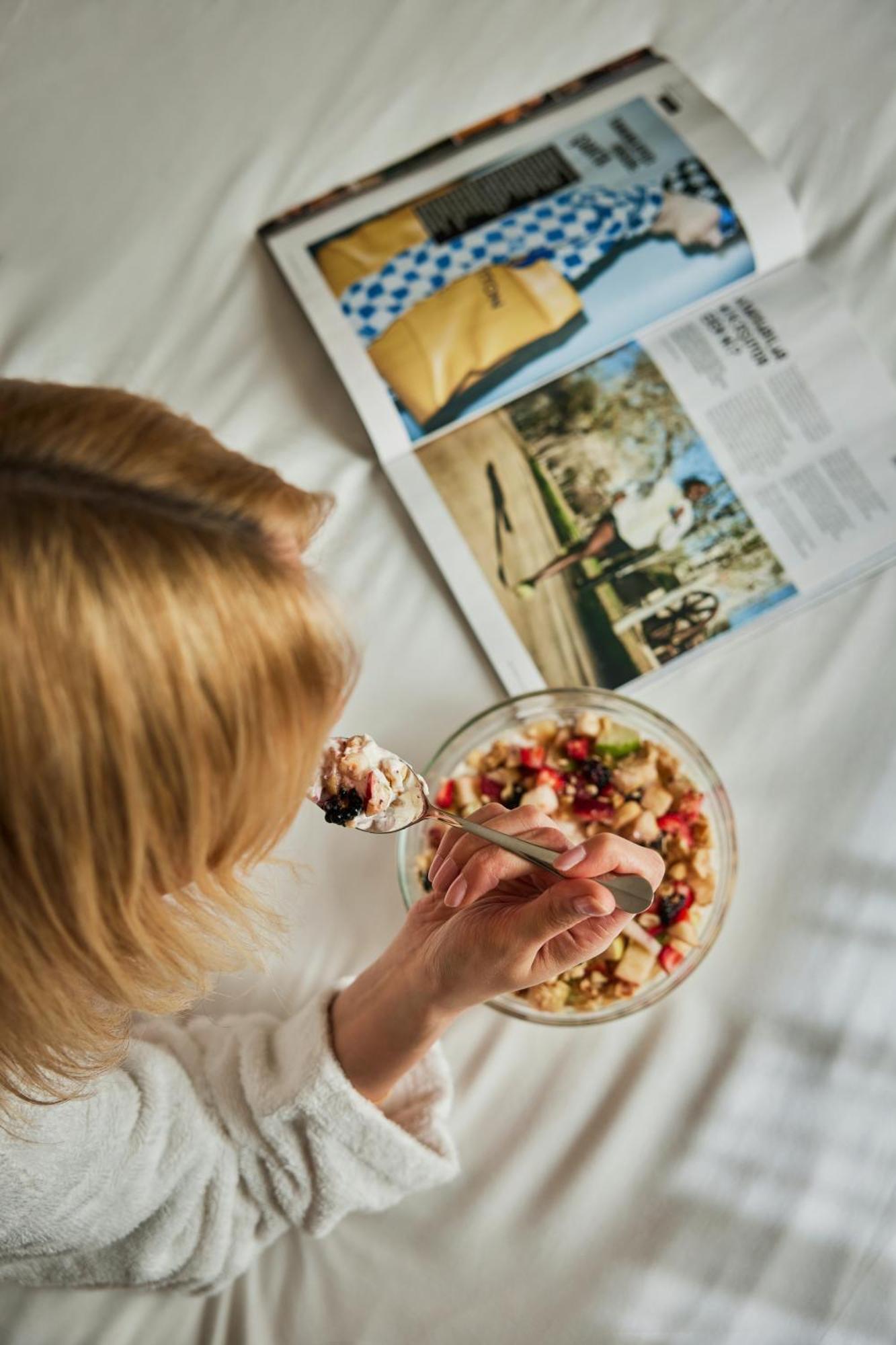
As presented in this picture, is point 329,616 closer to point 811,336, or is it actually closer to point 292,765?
point 292,765

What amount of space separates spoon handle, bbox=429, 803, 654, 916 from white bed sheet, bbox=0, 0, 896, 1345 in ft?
0.74

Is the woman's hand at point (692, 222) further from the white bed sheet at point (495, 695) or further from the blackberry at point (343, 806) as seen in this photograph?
the blackberry at point (343, 806)

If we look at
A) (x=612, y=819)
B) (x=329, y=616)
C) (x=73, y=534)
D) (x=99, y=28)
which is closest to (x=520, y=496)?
(x=612, y=819)

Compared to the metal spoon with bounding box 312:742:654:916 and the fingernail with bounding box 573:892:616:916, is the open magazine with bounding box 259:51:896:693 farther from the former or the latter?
the fingernail with bounding box 573:892:616:916

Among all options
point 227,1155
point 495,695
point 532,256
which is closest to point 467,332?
point 532,256

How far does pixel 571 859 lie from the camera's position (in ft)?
1.98

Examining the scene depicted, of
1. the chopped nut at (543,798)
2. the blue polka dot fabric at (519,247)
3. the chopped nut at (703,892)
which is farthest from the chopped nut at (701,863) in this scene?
the blue polka dot fabric at (519,247)

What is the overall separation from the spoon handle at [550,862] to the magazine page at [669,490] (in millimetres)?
259

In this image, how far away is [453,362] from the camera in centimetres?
93

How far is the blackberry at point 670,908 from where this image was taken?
780 mm

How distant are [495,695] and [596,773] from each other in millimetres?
123

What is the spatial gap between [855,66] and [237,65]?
0.62 metres

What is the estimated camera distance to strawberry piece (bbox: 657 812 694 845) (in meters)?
0.81

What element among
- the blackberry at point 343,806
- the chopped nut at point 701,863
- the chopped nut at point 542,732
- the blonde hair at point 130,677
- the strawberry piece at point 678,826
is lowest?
the chopped nut at point 701,863
